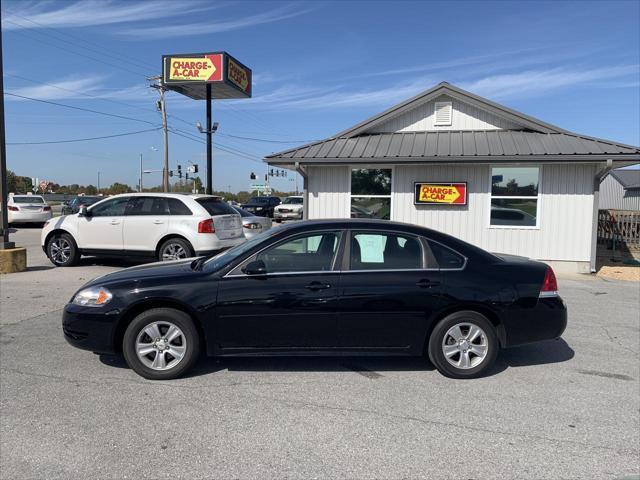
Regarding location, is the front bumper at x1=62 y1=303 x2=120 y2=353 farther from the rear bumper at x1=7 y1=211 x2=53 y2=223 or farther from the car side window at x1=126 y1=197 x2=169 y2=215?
the rear bumper at x1=7 y1=211 x2=53 y2=223

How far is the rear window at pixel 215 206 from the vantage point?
10.0 metres

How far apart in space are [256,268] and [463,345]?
81.1 inches

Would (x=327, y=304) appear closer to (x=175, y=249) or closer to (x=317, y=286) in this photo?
(x=317, y=286)

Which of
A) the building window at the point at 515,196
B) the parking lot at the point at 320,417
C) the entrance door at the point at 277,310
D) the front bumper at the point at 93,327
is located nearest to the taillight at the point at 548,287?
the parking lot at the point at 320,417

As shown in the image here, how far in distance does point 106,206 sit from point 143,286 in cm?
701

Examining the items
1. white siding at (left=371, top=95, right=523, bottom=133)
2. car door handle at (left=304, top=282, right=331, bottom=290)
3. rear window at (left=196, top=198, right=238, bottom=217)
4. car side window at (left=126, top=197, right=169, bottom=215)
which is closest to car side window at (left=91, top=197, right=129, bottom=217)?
car side window at (left=126, top=197, right=169, bottom=215)

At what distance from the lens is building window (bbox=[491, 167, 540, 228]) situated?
38.3 ft

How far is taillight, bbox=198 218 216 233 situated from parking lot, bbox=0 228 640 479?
450 centimetres

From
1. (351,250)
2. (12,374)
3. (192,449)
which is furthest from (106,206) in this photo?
(192,449)

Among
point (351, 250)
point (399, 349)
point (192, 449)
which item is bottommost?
point (192, 449)

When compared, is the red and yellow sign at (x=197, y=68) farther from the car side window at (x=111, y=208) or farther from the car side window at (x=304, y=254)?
the car side window at (x=304, y=254)

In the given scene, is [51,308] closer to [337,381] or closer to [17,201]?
[337,381]

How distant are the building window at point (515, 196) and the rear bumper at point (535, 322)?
762cm

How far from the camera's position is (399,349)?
4.47 m
